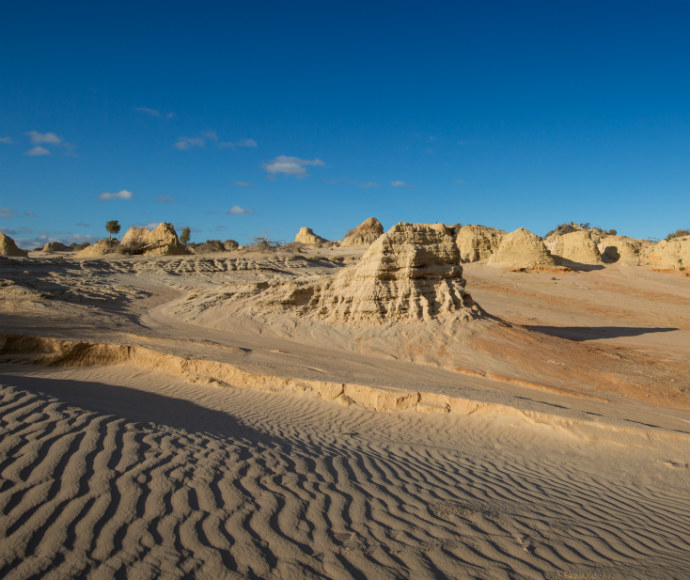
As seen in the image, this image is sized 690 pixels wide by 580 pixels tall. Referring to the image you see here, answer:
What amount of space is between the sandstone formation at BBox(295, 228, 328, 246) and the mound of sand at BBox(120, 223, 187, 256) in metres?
22.8

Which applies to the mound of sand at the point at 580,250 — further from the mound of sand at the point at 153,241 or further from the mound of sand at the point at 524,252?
the mound of sand at the point at 153,241

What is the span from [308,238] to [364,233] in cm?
921

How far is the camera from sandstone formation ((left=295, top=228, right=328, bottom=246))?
55766 millimetres

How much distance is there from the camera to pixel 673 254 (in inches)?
1196

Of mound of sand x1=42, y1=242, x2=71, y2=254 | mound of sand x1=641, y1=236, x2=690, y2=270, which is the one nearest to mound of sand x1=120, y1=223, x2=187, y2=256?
mound of sand x1=42, y1=242, x2=71, y2=254

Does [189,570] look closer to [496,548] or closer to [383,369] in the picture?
[496,548]

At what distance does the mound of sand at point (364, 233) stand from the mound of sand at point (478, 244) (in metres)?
14.6

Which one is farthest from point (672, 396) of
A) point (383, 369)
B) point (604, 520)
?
point (604, 520)

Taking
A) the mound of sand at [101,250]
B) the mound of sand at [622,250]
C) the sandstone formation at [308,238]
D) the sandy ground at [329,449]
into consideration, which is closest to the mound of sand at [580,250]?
the mound of sand at [622,250]

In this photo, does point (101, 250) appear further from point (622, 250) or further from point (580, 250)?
point (622, 250)

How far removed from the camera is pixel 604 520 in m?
4.45

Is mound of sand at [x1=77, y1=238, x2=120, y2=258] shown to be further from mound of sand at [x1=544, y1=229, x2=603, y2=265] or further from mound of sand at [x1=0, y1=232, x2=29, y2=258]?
mound of sand at [x1=544, y1=229, x2=603, y2=265]

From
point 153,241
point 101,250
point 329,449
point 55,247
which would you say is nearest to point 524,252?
point 153,241

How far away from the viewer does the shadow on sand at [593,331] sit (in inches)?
709
